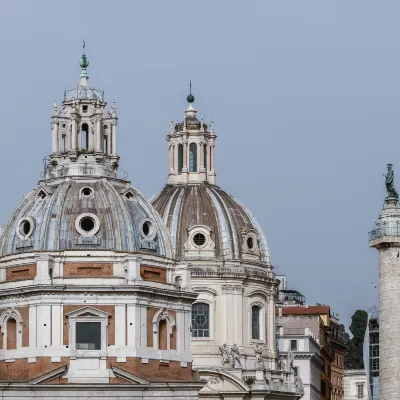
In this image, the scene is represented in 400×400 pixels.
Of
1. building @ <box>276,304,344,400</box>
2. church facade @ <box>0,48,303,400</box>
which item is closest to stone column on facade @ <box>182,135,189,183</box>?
church facade @ <box>0,48,303,400</box>

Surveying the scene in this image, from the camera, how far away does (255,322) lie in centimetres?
12231

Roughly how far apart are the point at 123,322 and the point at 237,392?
2205cm

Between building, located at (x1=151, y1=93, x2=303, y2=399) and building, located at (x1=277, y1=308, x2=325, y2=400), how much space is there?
17.7 m

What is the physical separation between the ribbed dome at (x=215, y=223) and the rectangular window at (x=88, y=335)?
76.9 ft

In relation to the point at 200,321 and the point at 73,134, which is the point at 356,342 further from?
the point at 73,134

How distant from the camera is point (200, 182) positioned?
125250 millimetres

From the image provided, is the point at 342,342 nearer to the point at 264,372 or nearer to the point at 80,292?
the point at 264,372

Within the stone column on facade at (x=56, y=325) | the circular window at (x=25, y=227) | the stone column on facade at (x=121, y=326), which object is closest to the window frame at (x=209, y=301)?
the circular window at (x=25, y=227)

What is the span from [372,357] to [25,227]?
22.2 metres

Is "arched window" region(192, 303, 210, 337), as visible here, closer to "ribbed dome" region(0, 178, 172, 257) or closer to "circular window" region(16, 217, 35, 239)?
"ribbed dome" region(0, 178, 172, 257)

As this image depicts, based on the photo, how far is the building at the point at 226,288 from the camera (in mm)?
118750

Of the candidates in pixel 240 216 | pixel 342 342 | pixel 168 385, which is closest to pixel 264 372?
pixel 240 216

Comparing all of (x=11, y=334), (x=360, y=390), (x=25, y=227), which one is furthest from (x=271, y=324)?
(x=360, y=390)

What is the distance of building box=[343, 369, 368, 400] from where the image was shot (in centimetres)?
16200
